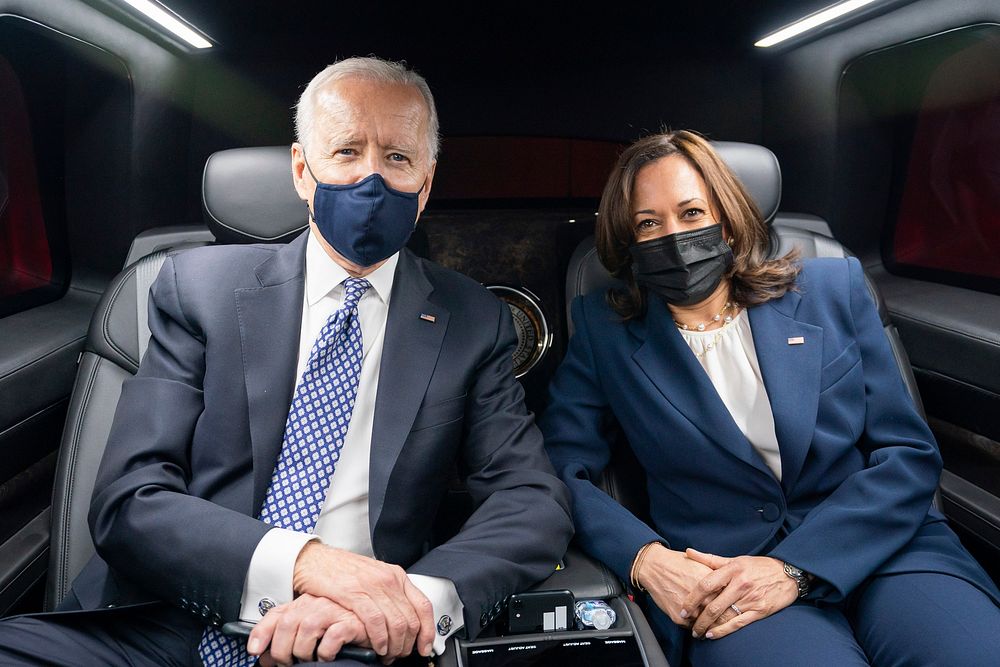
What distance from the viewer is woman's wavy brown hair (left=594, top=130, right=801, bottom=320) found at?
1.86 m

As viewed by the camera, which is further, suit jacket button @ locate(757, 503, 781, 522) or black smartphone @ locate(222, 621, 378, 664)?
suit jacket button @ locate(757, 503, 781, 522)

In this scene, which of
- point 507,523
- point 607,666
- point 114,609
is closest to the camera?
point 607,666

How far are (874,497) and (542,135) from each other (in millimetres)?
1849

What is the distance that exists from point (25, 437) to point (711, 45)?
262 cm

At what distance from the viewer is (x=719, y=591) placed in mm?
1555

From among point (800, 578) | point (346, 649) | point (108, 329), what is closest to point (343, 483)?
point (346, 649)

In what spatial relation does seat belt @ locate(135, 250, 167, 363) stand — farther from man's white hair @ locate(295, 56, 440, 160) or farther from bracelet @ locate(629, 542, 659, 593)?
bracelet @ locate(629, 542, 659, 593)

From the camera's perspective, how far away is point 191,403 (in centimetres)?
152

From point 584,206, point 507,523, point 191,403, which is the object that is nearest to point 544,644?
point 507,523

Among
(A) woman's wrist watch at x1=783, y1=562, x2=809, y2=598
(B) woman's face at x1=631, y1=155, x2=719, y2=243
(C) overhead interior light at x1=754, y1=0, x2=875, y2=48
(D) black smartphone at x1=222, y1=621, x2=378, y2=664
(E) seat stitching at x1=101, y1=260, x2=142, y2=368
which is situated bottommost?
(A) woman's wrist watch at x1=783, y1=562, x2=809, y2=598

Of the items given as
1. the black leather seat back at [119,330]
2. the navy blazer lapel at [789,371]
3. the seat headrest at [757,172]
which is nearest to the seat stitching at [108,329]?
the black leather seat back at [119,330]

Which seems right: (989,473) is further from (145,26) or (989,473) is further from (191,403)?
(145,26)

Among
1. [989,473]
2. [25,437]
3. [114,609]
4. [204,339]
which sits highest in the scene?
[204,339]

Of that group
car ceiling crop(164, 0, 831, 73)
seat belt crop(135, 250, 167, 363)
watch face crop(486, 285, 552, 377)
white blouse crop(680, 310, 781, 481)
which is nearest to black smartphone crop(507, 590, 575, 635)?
white blouse crop(680, 310, 781, 481)
